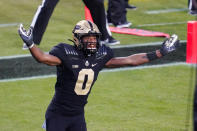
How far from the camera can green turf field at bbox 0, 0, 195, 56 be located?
39.1 ft

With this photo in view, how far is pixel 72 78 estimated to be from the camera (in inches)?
251

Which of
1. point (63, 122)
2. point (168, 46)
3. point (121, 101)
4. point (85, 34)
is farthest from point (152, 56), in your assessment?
point (121, 101)

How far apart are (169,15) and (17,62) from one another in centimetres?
467

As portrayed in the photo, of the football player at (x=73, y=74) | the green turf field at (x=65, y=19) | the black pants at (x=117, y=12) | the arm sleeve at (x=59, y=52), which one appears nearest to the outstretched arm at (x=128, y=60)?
the football player at (x=73, y=74)

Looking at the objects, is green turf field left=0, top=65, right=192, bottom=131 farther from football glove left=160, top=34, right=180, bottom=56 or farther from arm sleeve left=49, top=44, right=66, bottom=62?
arm sleeve left=49, top=44, right=66, bottom=62

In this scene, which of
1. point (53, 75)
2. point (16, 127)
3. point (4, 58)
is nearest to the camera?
point (16, 127)

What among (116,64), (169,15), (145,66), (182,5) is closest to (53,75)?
(145,66)

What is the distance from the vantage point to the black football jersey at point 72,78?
636 centimetres

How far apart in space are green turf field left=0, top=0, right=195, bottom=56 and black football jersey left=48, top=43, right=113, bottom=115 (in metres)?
4.86

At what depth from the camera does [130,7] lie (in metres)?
14.8

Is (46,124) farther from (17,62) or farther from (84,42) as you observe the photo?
(17,62)

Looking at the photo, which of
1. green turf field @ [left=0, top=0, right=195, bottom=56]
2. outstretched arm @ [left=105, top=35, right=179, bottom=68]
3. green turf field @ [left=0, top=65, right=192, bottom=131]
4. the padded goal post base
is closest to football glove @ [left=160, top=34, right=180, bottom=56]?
outstretched arm @ [left=105, top=35, right=179, bottom=68]

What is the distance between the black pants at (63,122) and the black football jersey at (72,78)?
48 millimetres

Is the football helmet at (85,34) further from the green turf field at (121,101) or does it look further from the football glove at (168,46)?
the green turf field at (121,101)
